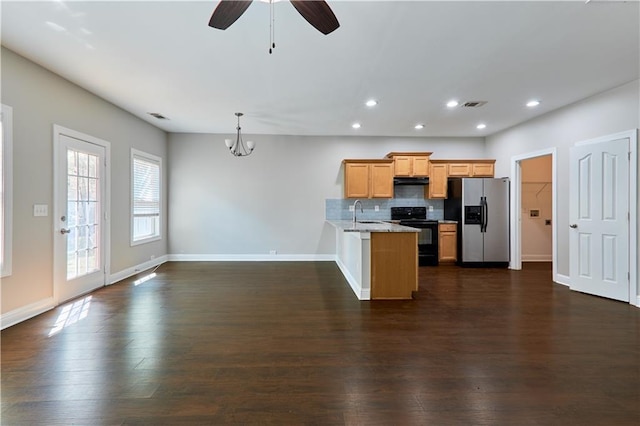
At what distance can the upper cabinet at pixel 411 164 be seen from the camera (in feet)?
21.2

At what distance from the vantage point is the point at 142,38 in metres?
2.80

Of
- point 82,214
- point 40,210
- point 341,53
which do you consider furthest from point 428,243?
point 40,210

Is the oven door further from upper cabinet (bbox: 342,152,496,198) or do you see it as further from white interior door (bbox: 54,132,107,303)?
white interior door (bbox: 54,132,107,303)

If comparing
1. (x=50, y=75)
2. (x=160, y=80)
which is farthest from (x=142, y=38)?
(x=50, y=75)

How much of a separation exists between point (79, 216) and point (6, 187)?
110 cm

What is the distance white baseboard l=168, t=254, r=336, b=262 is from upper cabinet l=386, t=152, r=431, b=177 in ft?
7.69

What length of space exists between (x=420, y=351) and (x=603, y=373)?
1.28 m

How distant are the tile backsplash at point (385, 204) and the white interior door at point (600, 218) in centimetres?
260

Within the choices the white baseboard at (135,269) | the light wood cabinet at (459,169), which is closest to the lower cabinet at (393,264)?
the light wood cabinet at (459,169)

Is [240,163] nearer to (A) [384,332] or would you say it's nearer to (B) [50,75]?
(B) [50,75]

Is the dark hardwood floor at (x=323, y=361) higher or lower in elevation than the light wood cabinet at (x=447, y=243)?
lower

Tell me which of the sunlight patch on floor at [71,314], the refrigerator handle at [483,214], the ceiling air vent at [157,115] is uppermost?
the ceiling air vent at [157,115]

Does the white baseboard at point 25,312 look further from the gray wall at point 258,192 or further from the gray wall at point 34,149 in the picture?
the gray wall at point 258,192

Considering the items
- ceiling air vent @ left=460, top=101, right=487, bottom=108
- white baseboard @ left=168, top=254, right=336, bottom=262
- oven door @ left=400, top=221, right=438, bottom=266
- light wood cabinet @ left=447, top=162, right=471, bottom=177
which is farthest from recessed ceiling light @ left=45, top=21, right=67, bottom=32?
light wood cabinet @ left=447, top=162, right=471, bottom=177
